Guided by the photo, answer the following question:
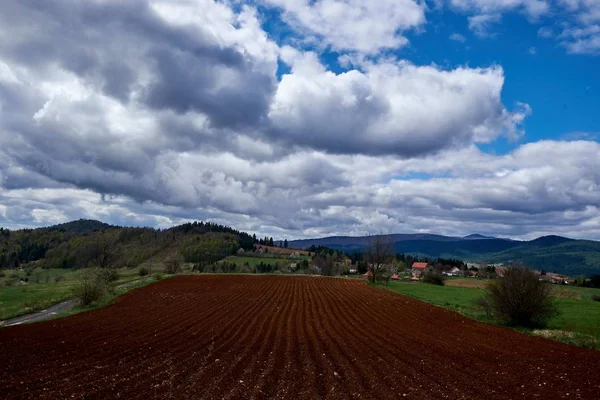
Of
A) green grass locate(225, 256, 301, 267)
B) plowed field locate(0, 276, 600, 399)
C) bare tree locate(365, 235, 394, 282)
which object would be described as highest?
bare tree locate(365, 235, 394, 282)

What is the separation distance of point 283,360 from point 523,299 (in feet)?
74.7

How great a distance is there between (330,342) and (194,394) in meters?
11.3

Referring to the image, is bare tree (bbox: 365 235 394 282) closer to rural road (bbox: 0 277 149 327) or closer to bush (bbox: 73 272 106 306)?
rural road (bbox: 0 277 149 327)

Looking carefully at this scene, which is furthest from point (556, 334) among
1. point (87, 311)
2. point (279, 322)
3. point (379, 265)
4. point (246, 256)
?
point (246, 256)

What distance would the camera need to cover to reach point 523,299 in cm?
3319

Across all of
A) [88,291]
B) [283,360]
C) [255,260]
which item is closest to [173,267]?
[255,260]

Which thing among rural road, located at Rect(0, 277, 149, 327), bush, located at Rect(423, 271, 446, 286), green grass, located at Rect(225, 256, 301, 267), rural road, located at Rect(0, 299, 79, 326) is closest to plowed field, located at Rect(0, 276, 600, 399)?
rural road, located at Rect(0, 277, 149, 327)

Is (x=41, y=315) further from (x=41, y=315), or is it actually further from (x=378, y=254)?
(x=378, y=254)

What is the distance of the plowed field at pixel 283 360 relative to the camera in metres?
13.8

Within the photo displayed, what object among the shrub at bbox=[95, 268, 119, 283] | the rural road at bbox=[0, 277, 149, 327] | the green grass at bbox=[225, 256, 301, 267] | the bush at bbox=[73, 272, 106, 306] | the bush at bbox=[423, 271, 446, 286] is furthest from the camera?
the green grass at bbox=[225, 256, 301, 267]

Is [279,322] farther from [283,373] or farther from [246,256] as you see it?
[246,256]

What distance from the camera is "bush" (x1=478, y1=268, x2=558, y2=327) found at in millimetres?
32875

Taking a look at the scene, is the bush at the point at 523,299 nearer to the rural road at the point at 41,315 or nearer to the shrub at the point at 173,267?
the rural road at the point at 41,315

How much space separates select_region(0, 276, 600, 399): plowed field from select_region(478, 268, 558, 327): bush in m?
2.83
